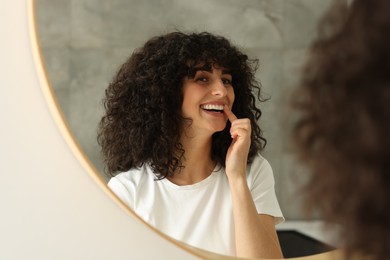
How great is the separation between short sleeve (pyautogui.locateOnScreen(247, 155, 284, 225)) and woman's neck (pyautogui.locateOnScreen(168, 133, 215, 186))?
0.19ft

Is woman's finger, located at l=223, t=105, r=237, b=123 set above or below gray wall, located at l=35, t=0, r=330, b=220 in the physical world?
below

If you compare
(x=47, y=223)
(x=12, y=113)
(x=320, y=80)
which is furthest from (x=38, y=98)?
(x=320, y=80)

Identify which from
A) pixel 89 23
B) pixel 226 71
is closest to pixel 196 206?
pixel 226 71

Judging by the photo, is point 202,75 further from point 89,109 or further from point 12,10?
point 12,10

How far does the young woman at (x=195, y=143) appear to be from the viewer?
76 cm

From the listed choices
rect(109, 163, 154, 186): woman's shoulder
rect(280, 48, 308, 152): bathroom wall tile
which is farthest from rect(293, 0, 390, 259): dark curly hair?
rect(109, 163, 154, 186): woman's shoulder

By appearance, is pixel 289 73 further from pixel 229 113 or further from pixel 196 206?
pixel 196 206

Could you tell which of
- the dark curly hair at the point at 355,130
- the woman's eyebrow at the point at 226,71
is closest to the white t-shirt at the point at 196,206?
the woman's eyebrow at the point at 226,71

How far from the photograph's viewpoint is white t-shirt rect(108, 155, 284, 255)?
775mm

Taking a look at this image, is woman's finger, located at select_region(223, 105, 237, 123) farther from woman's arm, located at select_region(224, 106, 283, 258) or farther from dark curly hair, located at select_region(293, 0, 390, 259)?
dark curly hair, located at select_region(293, 0, 390, 259)

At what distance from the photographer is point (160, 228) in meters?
0.79

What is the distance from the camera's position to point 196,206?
776 millimetres

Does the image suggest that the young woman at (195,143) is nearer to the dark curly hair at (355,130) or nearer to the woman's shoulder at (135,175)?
the woman's shoulder at (135,175)

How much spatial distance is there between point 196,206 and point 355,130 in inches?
14.6
